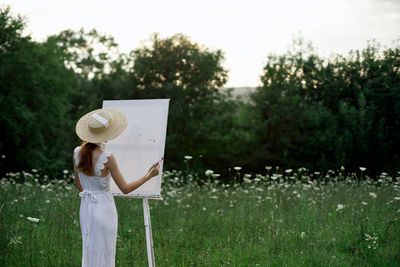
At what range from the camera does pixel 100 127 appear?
3721 mm

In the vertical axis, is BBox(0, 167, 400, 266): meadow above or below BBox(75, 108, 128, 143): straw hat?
below

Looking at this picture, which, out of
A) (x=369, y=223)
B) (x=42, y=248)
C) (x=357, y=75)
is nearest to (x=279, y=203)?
(x=369, y=223)

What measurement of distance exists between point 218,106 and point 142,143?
22.1 meters

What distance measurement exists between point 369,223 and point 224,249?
2.24 meters

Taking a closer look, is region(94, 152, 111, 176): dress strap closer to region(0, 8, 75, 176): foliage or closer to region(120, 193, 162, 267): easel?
region(120, 193, 162, 267): easel

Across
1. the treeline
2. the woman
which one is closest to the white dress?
the woman

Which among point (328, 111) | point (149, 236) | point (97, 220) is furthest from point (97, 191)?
point (328, 111)

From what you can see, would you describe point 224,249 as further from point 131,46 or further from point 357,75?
point 131,46

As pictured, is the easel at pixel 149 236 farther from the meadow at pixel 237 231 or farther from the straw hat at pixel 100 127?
the straw hat at pixel 100 127

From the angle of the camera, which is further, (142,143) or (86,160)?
(142,143)

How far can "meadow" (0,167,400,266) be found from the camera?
509 centimetres

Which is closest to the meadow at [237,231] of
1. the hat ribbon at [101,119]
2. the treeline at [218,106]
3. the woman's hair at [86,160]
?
the woman's hair at [86,160]

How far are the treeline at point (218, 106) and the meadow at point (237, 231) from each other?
372 inches

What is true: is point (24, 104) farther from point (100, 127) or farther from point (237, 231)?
point (100, 127)
